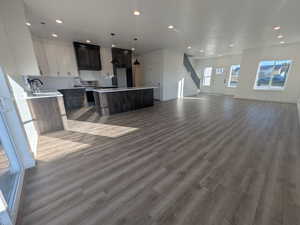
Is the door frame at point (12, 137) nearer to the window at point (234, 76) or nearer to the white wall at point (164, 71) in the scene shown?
the white wall at point (164, 71)

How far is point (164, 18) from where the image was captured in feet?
11.8

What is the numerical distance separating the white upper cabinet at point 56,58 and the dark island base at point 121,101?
8.24 ft

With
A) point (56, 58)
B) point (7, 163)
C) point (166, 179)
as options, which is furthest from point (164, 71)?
point (7, 163)

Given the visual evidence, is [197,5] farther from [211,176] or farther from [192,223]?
[192,223]

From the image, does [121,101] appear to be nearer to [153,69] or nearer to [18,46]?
[18,46]

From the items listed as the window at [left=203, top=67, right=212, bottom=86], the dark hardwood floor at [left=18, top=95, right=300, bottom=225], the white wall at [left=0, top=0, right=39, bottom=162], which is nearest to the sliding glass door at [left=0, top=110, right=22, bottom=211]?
the dark hardwood floor at [left=18, top=95, right=300, bottom=225]

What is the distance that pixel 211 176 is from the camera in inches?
68.2

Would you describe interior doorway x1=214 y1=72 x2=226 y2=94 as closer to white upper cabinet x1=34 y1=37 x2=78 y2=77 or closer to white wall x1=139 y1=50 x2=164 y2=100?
white wall x1=139 y1=50 x2=164 y2=100

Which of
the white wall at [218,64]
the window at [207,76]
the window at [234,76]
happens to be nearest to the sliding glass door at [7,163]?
the white wall at [218,64]

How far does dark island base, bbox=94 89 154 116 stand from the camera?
473 centimetres

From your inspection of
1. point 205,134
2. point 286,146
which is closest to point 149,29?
point 205,134

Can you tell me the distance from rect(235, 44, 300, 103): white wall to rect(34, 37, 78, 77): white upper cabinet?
32.3 ft

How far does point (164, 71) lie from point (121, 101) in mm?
3593

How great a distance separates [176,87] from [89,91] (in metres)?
5.53
